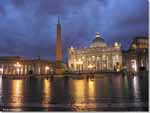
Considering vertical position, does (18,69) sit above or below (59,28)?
below

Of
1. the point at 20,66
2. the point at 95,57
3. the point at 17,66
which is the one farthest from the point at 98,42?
the point at 17,66

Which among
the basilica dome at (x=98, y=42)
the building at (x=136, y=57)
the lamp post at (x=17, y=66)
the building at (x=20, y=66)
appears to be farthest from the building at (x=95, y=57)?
the lamp post at (x=17, y=66)

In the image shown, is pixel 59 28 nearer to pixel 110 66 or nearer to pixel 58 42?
pixel 58 42

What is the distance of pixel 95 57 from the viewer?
370 ft

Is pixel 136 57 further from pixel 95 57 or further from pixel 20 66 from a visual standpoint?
pixel 20 66

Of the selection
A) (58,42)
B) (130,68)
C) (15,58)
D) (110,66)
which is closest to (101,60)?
(110,66)

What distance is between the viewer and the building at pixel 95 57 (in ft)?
357

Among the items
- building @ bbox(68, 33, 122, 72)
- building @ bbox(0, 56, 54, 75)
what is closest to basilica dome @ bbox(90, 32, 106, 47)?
building @ bbox(68, 33, 122, 72)

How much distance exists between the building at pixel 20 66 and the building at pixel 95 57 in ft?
33.5

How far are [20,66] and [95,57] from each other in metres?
27.6

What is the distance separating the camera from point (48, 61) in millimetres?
124562

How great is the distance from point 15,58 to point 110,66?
112 feet

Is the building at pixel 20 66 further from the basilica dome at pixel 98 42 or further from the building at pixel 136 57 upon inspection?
the building at pixel 136 57

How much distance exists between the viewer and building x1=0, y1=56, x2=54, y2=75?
102312mm
